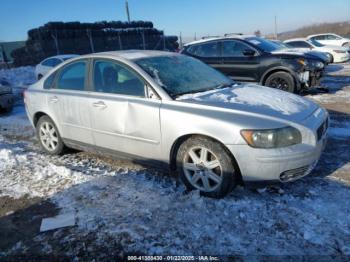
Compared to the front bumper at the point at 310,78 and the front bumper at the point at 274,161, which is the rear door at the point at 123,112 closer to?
the front bumper at the point at 274,161

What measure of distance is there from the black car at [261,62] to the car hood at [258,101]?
4908mm

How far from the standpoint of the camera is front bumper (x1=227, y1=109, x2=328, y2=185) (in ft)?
11.3

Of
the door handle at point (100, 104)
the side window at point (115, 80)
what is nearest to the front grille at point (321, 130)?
the side window at point (115, 80)

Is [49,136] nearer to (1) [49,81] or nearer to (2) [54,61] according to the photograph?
(1) [49,81]

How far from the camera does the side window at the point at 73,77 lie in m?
4.96

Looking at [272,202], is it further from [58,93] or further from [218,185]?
[58,93]

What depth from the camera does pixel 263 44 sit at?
32.0 ft

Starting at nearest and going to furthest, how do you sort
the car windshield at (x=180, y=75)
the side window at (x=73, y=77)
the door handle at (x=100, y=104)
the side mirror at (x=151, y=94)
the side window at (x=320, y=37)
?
the side mirror at (x=151, y=94)
the car windshield at (x=180, y=75)
the door handle at (x=100, y=104)
the side window at (x=73, y=77)
the side window at (x=320, y=37)

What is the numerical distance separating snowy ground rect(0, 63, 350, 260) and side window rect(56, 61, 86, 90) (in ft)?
3.77

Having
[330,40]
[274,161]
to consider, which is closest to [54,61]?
[274,161]

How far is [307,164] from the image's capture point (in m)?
3.63

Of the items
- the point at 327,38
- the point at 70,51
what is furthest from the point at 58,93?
the point at 70,51

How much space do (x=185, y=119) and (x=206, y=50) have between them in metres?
6.93

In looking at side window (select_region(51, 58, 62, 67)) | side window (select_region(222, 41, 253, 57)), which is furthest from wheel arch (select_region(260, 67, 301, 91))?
side window (select_region(51, 58, 62, 67))
